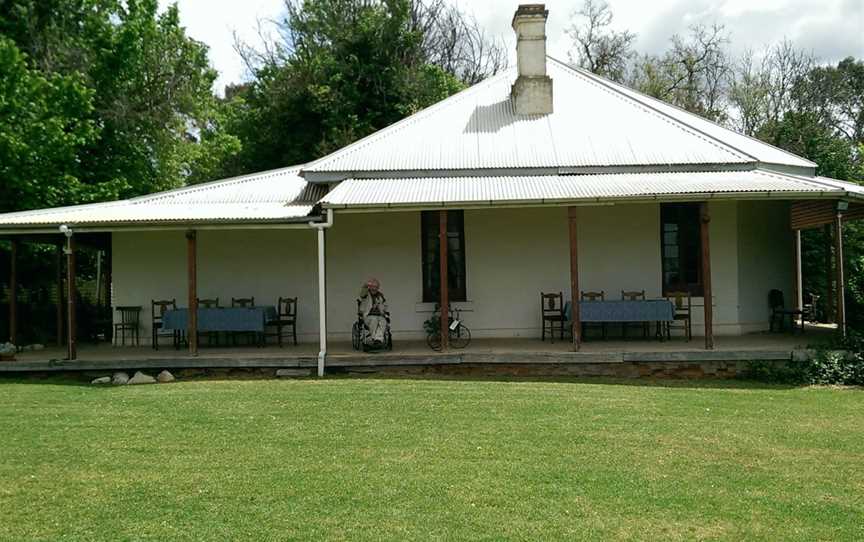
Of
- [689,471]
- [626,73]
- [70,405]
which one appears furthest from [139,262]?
[626,73]

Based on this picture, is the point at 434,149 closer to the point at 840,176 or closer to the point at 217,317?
the point at 217,317

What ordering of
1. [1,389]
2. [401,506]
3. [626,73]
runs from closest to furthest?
1. [401,506]
2. [1,389]
3. [626,73]

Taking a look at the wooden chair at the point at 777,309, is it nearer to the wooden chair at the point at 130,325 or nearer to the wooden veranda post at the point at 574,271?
the wooden veranda post at the point at 574,271

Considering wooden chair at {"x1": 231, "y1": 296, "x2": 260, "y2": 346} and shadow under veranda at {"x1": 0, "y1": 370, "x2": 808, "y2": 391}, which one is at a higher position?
wooden chair at {"x1": 231, "y1": 296, "x2": 260, "y2": 346}

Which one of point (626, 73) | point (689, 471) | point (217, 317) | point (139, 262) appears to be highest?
point (626, 73)

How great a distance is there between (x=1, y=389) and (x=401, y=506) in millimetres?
7884

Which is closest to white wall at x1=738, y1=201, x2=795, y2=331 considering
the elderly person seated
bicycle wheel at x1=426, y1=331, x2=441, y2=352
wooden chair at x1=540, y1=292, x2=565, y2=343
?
wooden chair at x1=540, y1=292, x2=565, y2=343

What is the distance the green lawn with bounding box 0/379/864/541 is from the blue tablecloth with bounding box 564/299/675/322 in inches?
89.4

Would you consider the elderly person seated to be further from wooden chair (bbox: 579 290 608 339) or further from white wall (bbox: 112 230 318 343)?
wooden chair (bbox: 579 290 608 339)

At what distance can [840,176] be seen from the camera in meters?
18.4

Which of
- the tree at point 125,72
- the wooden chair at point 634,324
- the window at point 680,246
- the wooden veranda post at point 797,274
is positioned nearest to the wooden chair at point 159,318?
the tree at point 125,72

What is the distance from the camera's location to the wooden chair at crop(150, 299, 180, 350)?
12.7m

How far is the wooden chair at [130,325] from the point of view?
13484 mm

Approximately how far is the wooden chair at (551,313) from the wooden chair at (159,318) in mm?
6462
